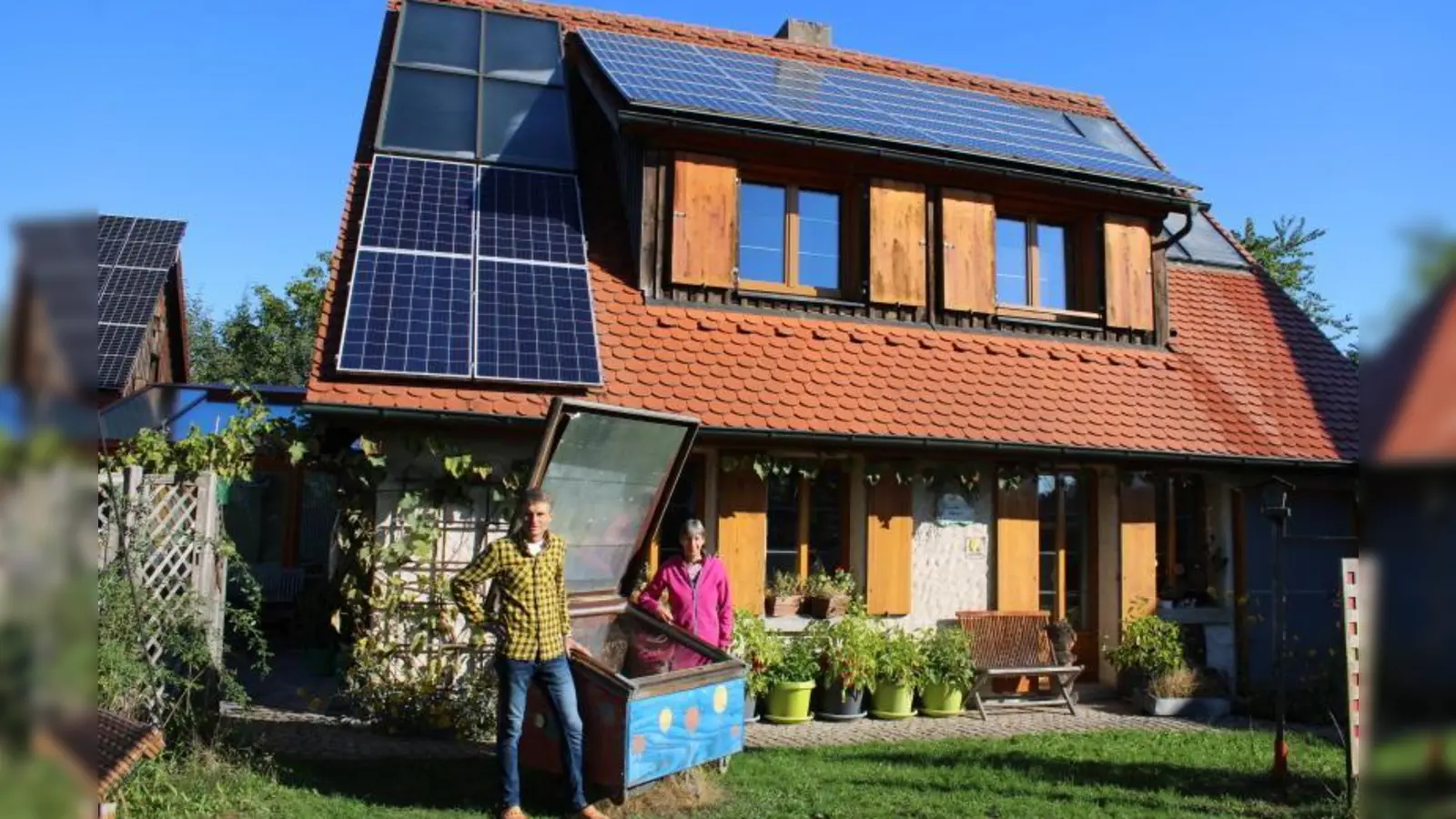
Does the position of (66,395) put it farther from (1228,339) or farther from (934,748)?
(1228,339)

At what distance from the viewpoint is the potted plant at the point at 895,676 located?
34.0ft

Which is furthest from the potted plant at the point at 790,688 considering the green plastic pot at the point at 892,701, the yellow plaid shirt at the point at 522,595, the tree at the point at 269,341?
the tree at the point at 269,341

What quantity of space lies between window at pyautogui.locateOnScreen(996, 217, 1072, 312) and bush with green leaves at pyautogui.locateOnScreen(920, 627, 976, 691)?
4081mm

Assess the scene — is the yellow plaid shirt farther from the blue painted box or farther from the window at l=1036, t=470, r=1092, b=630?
the window at l=1036, t=470, r=1092, b=630

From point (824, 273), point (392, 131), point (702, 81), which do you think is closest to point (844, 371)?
point (824, 273)

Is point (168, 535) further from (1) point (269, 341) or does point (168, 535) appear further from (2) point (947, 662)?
(1) point (269, 341)

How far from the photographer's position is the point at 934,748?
901cm

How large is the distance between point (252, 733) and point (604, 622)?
2.83 metres

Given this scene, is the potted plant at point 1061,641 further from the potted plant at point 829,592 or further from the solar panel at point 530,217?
the solar panel at point 530,217

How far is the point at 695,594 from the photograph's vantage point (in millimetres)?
7996

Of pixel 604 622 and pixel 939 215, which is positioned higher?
pixel 939 215

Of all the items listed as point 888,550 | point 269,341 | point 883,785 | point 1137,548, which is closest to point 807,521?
point 888,550

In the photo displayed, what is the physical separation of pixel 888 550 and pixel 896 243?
334cm

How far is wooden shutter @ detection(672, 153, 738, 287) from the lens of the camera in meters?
11.3
